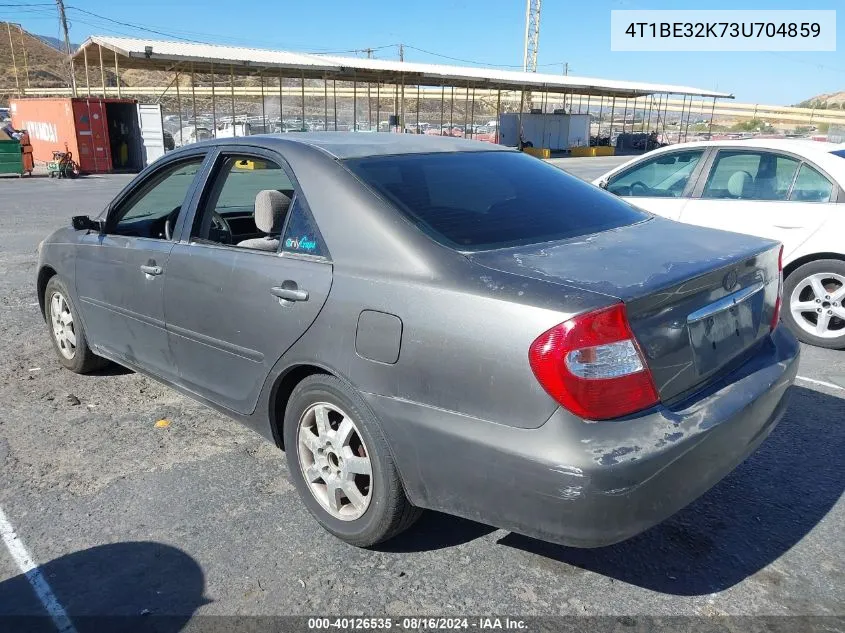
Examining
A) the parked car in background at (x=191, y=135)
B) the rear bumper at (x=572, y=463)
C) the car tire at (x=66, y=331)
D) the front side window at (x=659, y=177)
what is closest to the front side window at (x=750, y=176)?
the front side window at (x=659, y=177)

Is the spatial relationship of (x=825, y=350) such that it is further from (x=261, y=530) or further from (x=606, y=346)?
(x=261, y=530)

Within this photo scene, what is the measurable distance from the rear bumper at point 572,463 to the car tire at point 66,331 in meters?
2.92

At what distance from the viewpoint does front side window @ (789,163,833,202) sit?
539 centimetres

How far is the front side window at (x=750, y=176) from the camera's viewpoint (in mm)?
5617

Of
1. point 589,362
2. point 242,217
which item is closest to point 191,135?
point 242,217

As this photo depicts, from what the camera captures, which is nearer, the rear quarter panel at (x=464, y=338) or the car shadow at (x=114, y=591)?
A: the rear quarter panel at (x=464, y=338)

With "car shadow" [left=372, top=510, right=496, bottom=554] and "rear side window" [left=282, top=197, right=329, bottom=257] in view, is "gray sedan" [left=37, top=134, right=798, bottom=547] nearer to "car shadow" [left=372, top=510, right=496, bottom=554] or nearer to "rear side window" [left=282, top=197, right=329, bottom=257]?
"rear side window" [left=282, top=197, right=329, bottom=257]

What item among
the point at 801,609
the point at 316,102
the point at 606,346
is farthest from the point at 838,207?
the point at 316,102

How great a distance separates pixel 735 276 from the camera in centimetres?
266

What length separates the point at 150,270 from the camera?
3621 mm

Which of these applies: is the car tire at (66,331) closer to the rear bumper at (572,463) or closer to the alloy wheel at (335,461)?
the alloy wheel at (335,461)

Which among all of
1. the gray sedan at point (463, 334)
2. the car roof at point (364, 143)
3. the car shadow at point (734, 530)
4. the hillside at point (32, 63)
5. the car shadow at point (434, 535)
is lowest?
the car shadow at point (434, 535)

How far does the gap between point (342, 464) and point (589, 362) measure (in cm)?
115

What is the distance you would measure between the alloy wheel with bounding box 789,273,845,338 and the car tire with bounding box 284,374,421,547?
4232 mm
